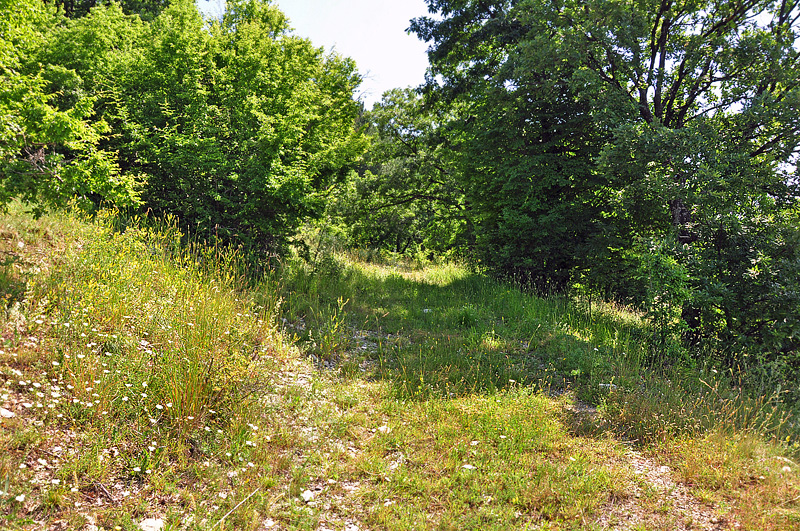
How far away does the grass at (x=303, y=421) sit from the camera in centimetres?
309

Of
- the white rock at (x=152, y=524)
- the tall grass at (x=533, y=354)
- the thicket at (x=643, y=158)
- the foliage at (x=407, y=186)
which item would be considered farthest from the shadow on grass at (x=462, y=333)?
the foliage at (x=407, y=186)

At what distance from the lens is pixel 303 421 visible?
4246 mm

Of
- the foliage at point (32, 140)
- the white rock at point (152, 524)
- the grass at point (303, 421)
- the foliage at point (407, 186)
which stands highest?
the foliage at point (407, 186)

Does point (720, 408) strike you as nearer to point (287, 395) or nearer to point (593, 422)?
point (593, 422)

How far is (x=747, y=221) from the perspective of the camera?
6926 mm

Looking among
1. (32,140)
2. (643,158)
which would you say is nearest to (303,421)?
(32,140)

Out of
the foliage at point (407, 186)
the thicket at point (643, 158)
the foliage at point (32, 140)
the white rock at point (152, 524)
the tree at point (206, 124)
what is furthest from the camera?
the foliage at point (407, 186)

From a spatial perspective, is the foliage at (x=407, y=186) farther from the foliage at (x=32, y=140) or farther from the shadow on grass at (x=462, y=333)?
the foliage at (x=32, y=140)

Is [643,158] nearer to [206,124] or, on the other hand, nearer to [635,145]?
[635,145]

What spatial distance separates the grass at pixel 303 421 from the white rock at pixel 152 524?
6 centimetres

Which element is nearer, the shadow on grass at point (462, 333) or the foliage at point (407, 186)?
the shadow on grass at point (462, 333)

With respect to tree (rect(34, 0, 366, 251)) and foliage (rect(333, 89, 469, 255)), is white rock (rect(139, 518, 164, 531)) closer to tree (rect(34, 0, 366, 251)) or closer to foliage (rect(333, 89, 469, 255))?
tree (rect(34, 0, 366, 251))

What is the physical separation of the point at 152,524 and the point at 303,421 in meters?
1.60

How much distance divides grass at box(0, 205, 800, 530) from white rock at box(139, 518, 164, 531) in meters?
0.06
